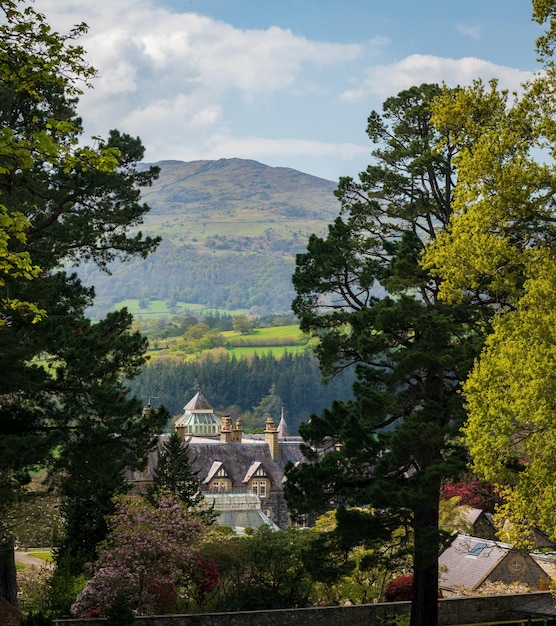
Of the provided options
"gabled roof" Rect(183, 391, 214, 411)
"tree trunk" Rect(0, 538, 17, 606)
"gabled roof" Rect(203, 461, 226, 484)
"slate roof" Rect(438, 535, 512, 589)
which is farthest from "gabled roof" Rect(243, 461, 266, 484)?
"tree trunk" Rect(0, 538, 17, 606)

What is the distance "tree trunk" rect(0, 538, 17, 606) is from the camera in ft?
78.8

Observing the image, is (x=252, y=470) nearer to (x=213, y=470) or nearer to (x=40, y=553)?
(x=213, y=470)

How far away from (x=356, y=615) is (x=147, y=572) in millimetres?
5440

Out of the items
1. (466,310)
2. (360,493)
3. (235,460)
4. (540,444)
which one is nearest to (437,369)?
(466,310)

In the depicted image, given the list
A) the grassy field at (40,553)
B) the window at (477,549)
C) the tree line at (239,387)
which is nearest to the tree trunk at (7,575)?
the window at (477,549)

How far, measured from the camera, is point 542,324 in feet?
42.3

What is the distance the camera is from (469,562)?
1358 inches

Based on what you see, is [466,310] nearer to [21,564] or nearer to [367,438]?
[367,438]

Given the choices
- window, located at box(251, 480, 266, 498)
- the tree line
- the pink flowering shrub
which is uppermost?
the pink flowering shrub

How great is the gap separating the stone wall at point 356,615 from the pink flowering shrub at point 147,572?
1.56 metres

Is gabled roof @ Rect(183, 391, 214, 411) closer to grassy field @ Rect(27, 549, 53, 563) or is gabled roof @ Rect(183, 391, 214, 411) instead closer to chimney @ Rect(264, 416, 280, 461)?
chimney @ Rect(264, 416, 280, 461)

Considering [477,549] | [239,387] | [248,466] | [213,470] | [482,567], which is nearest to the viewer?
[482,567]

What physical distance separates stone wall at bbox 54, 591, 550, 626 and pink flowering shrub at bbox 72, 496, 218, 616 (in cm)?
156

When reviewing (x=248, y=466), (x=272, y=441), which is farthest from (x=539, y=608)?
(x=272, y=441)
